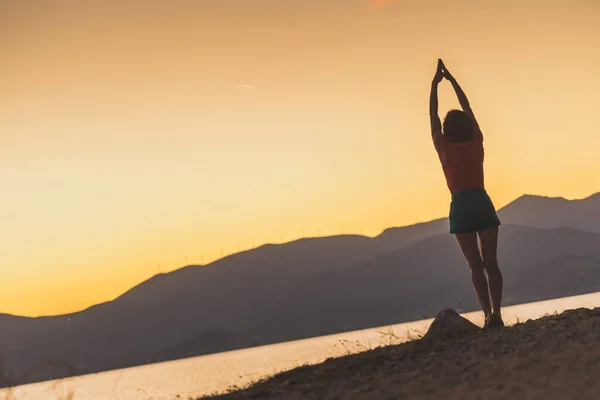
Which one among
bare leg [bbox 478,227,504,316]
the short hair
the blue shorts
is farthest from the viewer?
the short hair

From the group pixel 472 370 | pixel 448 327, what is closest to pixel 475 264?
pixel 448 327

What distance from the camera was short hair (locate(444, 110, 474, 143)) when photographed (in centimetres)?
1014

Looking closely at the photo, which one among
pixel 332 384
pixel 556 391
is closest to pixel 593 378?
pixel 556 391

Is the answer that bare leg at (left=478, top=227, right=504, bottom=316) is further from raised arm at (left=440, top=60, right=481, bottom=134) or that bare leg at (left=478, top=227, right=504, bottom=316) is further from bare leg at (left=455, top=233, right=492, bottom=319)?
raised arm at (left=440, top=60, right=481, bottom=134)

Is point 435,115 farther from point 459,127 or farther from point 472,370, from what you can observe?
point 472,370

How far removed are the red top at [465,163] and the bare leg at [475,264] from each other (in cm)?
61

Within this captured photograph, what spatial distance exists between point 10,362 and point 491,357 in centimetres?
374

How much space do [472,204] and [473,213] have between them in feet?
0.36

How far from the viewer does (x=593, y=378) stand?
5.39 meters

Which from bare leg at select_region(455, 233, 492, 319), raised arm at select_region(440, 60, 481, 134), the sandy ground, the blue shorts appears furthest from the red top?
the sandy ground

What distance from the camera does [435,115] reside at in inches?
408

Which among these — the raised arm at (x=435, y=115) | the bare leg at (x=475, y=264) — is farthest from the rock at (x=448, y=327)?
the raised arm at (x=435, y=115)

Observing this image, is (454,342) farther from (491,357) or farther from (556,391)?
(556,391)

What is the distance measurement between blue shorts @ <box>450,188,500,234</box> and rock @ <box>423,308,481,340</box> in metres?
1.02
